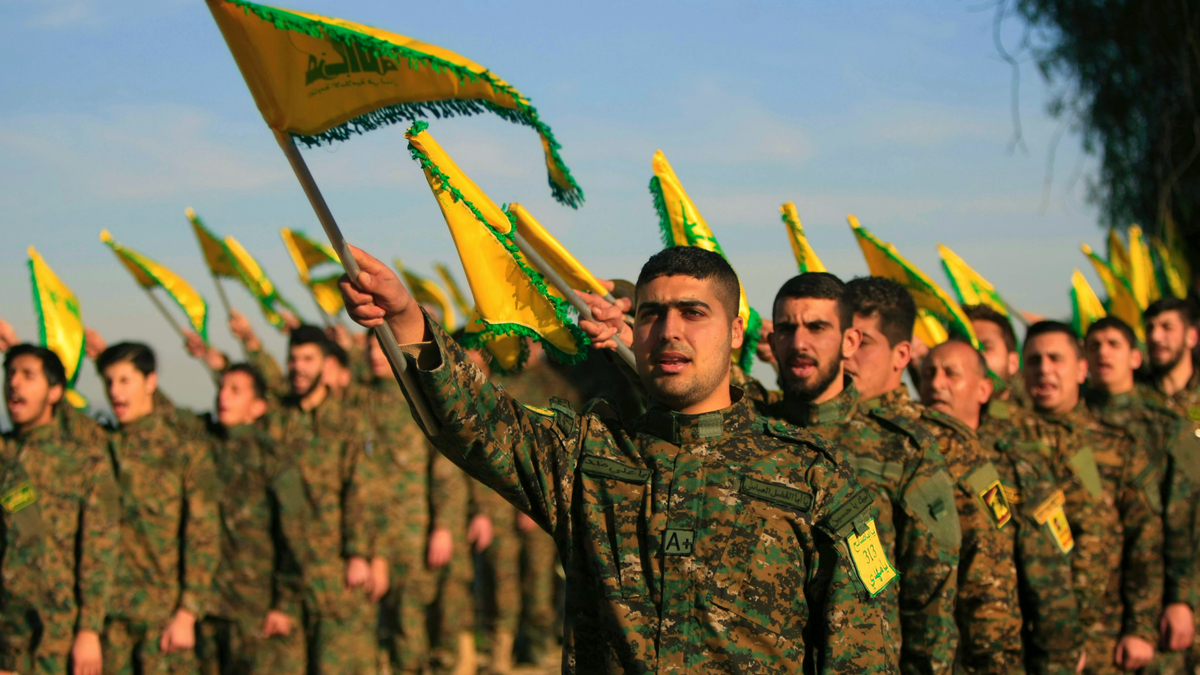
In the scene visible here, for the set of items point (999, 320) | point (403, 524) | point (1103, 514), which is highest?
point (999, 320)

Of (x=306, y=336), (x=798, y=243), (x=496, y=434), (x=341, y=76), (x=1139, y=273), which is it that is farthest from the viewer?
(x=1139, y=273)

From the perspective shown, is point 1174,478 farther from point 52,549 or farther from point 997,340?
point 52,549

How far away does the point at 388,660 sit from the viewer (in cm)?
779

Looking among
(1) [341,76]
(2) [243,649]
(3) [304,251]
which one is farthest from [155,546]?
(1) [341,76]

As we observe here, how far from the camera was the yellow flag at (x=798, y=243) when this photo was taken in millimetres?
5043

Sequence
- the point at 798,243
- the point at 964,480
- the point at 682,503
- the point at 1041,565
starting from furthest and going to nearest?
the point at 798,243 → the point at 1041,565 → the point at 964,480 → the point at 682,503

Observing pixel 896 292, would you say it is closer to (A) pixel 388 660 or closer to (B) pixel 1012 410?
(B) pixel 1012 410

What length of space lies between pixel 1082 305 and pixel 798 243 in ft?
14.1

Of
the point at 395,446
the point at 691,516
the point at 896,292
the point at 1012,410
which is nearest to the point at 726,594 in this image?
the point at 691,516

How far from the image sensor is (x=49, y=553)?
537 cm

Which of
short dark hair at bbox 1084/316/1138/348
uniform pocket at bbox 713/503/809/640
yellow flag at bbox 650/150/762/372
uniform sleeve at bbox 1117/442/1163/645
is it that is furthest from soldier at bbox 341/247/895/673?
short dark hair at bbox 1084/316/1138/348

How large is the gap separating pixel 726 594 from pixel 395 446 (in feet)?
17.6

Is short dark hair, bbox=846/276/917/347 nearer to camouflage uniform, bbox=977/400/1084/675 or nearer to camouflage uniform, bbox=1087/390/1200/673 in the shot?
camouflage uniform, bbox=977/400/1084/675

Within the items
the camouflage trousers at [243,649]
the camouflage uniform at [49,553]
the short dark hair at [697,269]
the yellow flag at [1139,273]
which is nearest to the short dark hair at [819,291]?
the short dark hair at [697,269]
